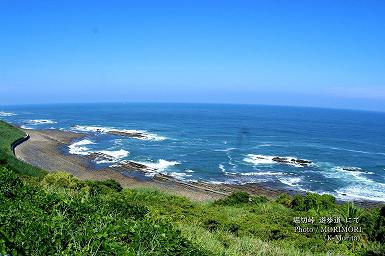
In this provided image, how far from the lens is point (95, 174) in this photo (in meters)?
55.0

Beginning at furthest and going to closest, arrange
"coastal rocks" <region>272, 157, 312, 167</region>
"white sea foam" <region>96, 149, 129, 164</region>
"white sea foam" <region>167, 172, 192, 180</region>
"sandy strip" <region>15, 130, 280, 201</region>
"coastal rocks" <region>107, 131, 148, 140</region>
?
"coastal rocks" <region>107, 131, 148, 140</region>, "coastal rocks" <region>272, 157, 312, 167</region>, "white sea foam" <region>96, 149, 129, 164</region>, "white sea foam" <region>167, 172, 192, 180</region>, "sandy strip" <region>15, 130, 280, 201</region>

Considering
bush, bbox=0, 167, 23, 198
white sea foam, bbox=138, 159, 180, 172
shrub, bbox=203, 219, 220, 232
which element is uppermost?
bush, bbox=0, 167, 23, 198

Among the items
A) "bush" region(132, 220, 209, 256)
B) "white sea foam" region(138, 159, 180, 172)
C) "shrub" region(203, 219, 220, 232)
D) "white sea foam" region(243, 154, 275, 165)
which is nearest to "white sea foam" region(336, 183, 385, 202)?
"white sea foam" region(243, 154, 275, 165)

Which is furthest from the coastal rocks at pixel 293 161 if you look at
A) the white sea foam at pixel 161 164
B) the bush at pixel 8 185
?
the bush at pixel 8 185

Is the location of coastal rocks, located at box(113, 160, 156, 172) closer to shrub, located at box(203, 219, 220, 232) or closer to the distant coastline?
the distant coastline

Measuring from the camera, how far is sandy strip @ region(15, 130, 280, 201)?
48656 mm

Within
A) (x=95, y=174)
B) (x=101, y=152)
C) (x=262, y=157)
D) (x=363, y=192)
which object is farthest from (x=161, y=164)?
(x=363, y=192)

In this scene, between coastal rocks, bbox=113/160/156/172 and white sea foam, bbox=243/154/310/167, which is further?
white sea foam, bbox=243/154/310/167

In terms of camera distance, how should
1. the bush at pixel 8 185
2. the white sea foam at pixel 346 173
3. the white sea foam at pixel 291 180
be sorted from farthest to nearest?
the white sea foam at pixel 346 173
the white sea foam at pixel 291 180
the bush at pixel 8 185

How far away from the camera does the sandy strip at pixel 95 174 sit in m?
48.7

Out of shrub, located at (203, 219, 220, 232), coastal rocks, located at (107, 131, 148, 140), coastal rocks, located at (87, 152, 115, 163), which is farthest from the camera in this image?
coastal rocks, located at (107, 131, 148, 140)

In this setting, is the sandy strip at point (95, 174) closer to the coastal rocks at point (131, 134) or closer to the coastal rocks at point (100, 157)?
the coastal rocks at point (100, 157)

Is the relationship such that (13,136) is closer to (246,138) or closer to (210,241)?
(246,138)

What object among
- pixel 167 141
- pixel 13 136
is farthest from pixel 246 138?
pixel 13 136
